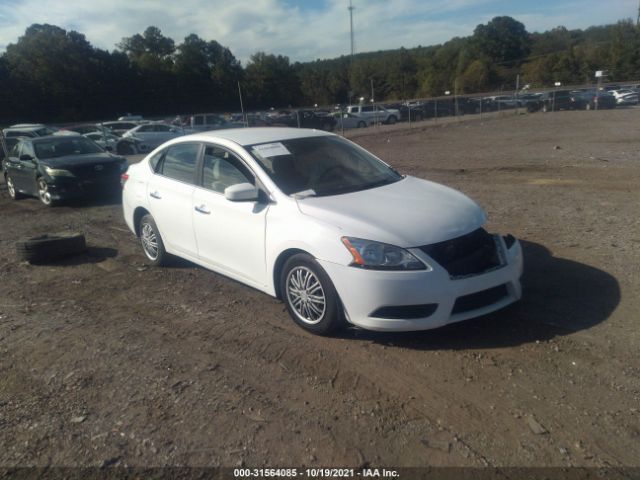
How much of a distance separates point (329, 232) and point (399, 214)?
2.02 ft

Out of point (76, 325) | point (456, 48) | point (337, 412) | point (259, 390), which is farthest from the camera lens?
point (456, 48)

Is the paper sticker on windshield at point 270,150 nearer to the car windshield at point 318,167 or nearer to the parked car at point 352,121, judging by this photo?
the car windshield at point 318,167

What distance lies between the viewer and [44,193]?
11641 mm

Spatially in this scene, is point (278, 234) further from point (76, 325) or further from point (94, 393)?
point (76, 325)

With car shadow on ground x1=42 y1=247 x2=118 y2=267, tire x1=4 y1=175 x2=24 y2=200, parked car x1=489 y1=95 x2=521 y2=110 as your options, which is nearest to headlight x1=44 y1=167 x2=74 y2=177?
tire x1=4 y1=175 x2=24 y2=200

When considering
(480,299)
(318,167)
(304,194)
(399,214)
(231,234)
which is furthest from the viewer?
(318,167)

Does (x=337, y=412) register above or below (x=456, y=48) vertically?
below

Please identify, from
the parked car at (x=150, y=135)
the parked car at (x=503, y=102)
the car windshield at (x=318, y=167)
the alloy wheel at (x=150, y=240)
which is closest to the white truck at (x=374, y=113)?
the parked car at (x=503, y=102)

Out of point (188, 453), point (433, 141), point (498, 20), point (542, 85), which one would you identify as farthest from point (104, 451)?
point (498, 20)

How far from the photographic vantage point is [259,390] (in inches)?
142

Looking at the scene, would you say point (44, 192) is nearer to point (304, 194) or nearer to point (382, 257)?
point (304, 194)

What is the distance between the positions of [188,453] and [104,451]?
0.51 meters

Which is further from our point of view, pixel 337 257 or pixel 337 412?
pixel 337 257

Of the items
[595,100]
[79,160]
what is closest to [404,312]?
[79,160]
